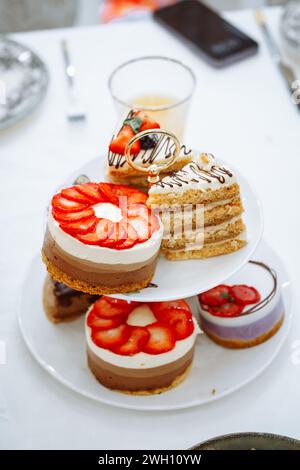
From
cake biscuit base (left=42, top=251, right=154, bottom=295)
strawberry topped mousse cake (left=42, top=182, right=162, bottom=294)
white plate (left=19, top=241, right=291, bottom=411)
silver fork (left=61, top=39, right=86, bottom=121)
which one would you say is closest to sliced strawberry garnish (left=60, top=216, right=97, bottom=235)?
strawberry topped mousse cake (left=42, top=182, right=162, bottom=294)

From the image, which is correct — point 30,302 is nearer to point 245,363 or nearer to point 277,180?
point 245,363

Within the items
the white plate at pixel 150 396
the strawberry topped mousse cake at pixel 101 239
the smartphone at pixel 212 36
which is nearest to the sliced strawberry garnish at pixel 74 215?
the strawberry topped mousse cake at pixel 101 239

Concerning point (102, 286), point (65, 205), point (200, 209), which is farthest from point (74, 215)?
point (200, 209)

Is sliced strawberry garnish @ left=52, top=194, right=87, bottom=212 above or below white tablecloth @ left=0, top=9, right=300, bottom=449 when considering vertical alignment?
above

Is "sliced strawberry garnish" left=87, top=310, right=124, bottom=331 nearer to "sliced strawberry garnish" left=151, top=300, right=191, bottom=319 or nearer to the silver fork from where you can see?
"sliced strawberry garnish" left=151, top=300, right=191, bottom=319

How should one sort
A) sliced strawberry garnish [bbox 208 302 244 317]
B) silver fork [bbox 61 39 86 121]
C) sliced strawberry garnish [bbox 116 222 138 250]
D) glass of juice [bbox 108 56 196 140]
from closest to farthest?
sliced strawberry garnish [bbox 116 222 138 250], sliced strawberry garnish [bbox 208 302 244 317], glass of juice [bbox 108 56 196 140], silver fork [bbox 61 39 86 121]

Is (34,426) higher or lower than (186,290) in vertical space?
lower

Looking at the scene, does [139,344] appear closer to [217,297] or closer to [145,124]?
[217,297]

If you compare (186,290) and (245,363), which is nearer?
(186,290)

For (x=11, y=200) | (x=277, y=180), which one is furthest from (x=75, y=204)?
(x=277, y=180)
